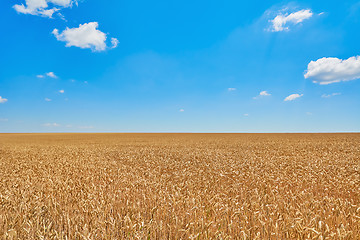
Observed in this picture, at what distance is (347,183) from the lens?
20.9 ft

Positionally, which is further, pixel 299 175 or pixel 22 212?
pixel 299 175

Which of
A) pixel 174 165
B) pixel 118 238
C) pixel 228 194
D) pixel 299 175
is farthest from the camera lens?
pixel 174 165

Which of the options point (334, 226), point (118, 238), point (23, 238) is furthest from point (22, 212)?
point (334, 226)

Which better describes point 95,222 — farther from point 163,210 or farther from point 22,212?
point 22,212

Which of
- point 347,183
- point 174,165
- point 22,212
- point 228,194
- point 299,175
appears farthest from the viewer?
point 174,165

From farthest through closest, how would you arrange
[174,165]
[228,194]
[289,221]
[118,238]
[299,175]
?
[174,165]
[299,175]
[228,194]
[289,221]
[118,238]

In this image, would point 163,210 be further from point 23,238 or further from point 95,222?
point 23,238

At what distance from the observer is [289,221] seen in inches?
140

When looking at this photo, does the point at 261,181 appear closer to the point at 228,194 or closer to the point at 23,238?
the point at 228,194

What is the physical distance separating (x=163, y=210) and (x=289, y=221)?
230 cm

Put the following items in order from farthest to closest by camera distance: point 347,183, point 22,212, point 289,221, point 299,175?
point 299,175 < point 347,183 < point 22,212 < point 289,221

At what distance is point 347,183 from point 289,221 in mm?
4270

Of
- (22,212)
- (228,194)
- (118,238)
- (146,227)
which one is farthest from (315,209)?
(22,212)

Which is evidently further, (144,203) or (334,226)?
(144,203)
